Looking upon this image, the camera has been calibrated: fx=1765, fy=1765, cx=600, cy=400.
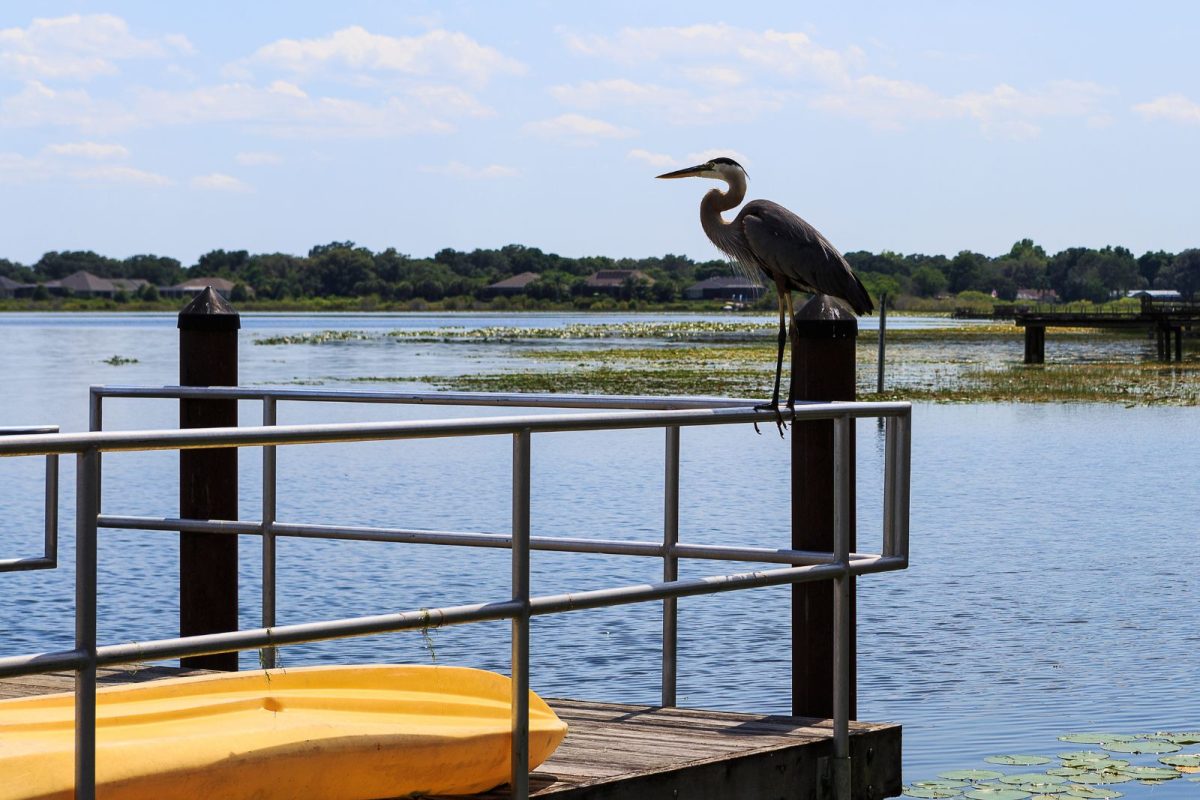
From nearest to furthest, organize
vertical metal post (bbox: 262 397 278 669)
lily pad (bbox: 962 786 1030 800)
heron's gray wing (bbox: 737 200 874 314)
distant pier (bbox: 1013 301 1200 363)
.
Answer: vertical metal post (bbox: 262 397 278 669) → heron's gray wing (bbox: 737 200 874 314) → lily pad (bbox: 962 786 1030 800) → distant pier (bbox: 1013 301 1200 363)

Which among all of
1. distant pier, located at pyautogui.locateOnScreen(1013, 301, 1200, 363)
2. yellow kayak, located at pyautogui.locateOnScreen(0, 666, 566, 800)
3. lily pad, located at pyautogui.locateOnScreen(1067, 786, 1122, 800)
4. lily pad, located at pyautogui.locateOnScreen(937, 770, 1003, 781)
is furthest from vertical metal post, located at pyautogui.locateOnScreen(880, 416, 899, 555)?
distant pier, located at pyautogui.locateOnScreen(1013, 301, 1200, 363)

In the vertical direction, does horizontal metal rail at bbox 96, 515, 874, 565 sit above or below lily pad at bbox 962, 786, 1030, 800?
above

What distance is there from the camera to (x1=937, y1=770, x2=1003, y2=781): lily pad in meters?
10.5

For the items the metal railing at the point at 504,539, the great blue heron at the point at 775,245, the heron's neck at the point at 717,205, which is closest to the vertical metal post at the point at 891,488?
the metal railing at the point at 504,539

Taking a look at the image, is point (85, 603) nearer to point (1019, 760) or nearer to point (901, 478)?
point (901, 478)

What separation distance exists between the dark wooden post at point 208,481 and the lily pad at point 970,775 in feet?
15.6

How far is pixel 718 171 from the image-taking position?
24.4 feet

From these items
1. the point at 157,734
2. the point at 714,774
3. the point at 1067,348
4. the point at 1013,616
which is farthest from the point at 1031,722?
the point at 1067,348

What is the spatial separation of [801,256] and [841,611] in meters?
1.64

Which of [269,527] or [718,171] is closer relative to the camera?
[269,527]

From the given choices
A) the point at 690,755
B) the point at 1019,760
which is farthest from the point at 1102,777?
the point at 690,755

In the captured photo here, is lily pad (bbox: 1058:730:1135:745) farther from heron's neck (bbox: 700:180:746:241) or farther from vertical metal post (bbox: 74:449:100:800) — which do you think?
vertical metal post (bbox: 74:449:100:800)

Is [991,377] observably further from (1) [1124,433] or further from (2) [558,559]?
(2) [558,559]

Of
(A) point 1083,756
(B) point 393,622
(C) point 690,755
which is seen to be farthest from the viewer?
(A) point 1083,756
